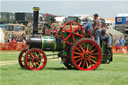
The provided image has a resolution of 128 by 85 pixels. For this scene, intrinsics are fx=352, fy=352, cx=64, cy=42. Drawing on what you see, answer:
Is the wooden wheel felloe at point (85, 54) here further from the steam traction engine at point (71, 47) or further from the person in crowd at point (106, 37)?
the person in crowd at point (106, 37)

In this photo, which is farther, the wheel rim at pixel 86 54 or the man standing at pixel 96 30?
the man standing at pixel 96 30

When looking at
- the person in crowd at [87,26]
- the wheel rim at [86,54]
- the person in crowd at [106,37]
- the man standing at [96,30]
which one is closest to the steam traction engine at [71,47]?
the wheel rim at [86,54]

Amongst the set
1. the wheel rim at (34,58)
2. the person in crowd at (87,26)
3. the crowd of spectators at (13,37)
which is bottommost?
the crowd of spectators at (13,37)

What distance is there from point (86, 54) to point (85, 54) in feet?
0.13

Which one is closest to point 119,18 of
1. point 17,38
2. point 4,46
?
point 17,38

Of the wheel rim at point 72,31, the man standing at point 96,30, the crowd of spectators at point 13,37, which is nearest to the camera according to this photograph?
the wheel rim at point 72,31

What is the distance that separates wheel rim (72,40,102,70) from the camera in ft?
44.8

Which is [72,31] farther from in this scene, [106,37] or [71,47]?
[106,37]

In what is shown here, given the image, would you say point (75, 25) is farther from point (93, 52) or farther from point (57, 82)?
point (57, 82)

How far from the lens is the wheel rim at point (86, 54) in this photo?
44.8ft

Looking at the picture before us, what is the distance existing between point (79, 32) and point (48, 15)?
31.0 metres

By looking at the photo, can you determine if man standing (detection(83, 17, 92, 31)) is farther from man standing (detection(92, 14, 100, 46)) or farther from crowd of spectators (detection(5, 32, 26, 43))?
crowd of spectators (detection(5, 32, 26, 43))

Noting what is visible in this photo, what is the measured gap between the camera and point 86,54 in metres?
13.8

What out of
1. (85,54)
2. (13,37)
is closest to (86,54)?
(85,54)
